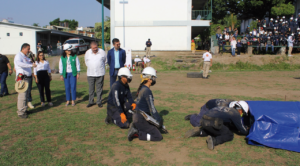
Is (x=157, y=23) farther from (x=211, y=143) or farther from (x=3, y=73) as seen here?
(x=211, y=143)

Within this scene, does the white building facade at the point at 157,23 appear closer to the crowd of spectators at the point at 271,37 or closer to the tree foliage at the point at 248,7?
the crowd of spectators at the point at 271,37

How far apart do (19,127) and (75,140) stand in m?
1.78

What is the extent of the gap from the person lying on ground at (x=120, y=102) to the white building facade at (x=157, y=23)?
21731 millimetres

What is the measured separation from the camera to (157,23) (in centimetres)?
2662

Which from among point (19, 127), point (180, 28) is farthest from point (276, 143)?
point (180, 28)

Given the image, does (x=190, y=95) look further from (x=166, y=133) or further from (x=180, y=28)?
(x=180, y=28)

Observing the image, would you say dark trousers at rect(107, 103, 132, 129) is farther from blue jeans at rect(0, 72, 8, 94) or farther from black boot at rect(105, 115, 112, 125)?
blue jeans at rect(0, 72, 8, 94)

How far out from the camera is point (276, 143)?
4.53 meters

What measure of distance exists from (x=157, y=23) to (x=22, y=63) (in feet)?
69.9

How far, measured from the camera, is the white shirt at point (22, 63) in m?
6.61

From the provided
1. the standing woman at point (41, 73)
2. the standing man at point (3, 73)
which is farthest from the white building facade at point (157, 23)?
the standing woman at point (41, 73)

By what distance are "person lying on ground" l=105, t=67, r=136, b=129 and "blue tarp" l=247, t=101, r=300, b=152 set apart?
2.65 m

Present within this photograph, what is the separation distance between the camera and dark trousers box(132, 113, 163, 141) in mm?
4969

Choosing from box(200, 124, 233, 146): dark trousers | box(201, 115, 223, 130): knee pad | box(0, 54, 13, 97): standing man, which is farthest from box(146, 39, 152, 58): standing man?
box(201, 115, 223, 130): knee pad
